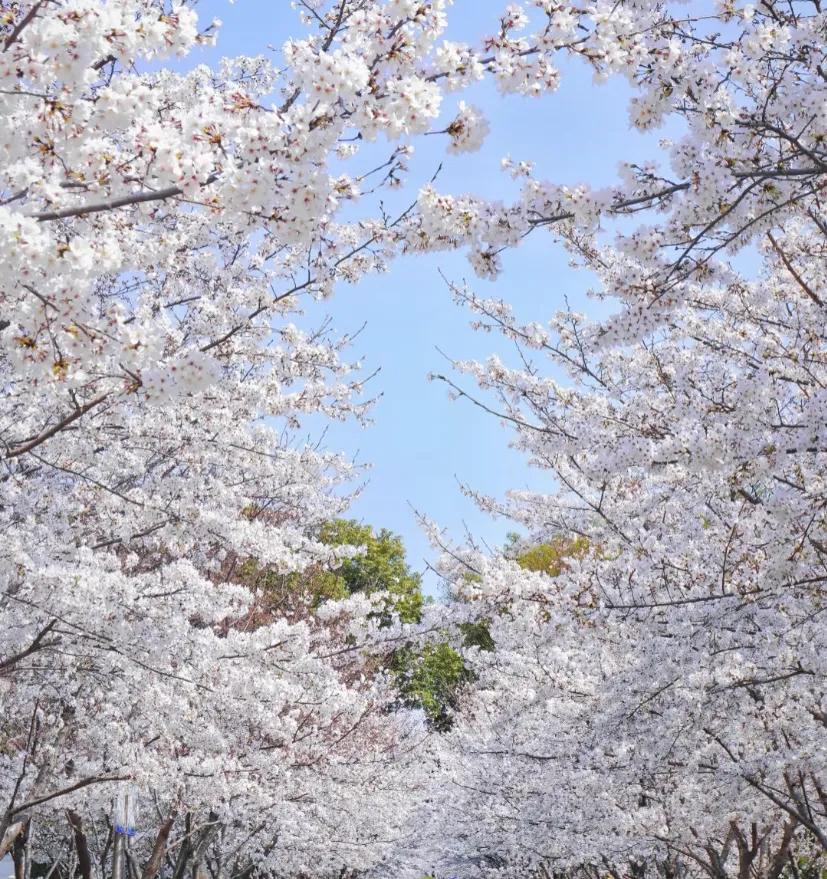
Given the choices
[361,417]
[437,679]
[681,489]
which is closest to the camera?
[681,489]

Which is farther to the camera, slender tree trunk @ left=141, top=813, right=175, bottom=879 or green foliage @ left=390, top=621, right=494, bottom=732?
green foliage @ left=390, top=621, right=494, bottom=732

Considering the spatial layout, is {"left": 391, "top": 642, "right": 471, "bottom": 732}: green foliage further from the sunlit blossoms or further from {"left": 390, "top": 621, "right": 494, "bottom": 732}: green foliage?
the sunlit blossoms

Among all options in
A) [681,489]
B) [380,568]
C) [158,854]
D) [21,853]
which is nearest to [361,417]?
[681,489]

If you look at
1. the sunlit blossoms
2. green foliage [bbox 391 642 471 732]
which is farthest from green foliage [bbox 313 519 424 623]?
the sunlit blossoms

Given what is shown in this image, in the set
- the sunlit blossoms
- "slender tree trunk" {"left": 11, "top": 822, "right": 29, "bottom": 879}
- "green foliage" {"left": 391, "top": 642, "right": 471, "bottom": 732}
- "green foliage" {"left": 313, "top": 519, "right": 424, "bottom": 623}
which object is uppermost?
"green foliage" {"left": 313, "top": 519, "right": 424, "bottom": 623}

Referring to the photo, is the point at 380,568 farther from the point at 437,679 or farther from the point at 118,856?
the point at 118,856

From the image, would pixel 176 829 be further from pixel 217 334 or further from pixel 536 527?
pixel 217 334

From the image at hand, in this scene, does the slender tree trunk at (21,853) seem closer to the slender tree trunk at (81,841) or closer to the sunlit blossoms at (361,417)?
the sunlit blossoms at (361,417)

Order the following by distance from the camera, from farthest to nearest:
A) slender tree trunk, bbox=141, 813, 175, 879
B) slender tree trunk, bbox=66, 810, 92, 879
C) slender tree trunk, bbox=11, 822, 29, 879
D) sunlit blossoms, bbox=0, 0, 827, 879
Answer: slender tree trunk, bbox=11, 822, 29, 879 < slender tree trunk, bbox=66, 810, 92, 879 < slender tree trunk, bbox=141, 813, 175, 879 < sunlit blossoms, bbox=0, 0, 827, 879

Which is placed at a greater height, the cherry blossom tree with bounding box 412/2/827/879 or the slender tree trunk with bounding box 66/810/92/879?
the cherry blossom tree with bounding box 412/2/827/879

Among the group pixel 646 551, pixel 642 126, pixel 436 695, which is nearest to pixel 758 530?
pixel 646 551

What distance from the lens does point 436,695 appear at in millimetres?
30125

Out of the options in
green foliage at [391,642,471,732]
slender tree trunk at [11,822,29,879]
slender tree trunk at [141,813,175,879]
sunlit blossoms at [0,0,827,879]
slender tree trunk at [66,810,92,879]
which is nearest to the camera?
sunlit blossoms at [0,0,827,879]

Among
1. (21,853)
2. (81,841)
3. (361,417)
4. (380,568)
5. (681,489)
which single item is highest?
(380,568)
